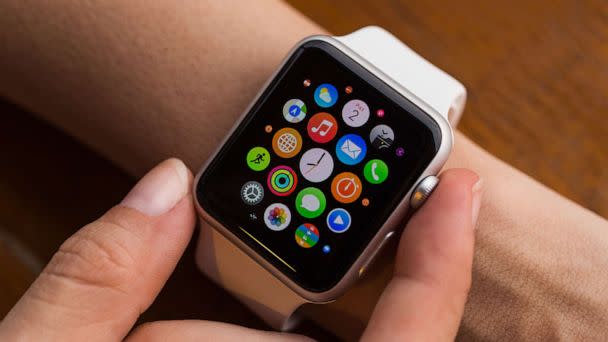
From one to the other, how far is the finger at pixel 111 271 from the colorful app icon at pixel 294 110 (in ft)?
0.41

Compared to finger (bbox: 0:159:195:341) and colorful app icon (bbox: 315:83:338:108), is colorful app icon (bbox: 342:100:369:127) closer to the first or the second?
colorful app icon (bbox: 315:83:338:108)

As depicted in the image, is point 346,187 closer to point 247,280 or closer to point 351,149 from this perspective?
point 351,149

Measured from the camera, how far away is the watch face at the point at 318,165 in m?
0.61

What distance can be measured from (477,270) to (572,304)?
0.11 m

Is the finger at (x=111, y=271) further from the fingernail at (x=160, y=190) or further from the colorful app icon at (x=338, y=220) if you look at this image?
the colorful app icon at (x=338, y=220)

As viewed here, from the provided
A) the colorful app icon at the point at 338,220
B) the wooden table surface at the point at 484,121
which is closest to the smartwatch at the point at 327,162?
the colorful app icon at the point at 338,220

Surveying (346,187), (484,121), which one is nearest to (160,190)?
(346,187)

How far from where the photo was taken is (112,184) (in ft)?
2.68

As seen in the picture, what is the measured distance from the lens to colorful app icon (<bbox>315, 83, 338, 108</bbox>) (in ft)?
2.08

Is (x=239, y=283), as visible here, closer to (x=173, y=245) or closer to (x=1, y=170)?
(x=173, y=245)

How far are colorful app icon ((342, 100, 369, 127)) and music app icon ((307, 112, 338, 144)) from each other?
1 centimetres

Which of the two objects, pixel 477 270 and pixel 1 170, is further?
pixel 1 170

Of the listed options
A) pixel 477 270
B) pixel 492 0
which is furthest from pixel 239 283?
pixel 492 0

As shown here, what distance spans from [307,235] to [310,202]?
3cm
